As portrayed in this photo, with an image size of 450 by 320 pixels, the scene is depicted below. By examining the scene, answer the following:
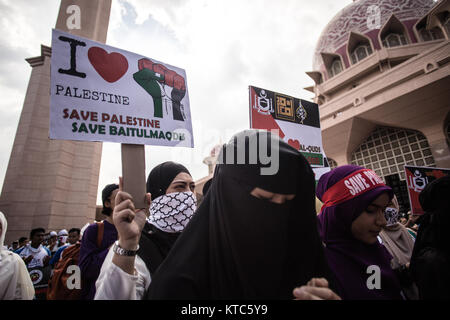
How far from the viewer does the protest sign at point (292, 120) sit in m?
2.67

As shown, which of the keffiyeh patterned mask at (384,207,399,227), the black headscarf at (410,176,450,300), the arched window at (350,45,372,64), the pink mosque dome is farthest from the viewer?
the arched window at (350,45,372,64)

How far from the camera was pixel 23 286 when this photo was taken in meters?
1.84

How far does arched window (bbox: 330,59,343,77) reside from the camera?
51.5 ft

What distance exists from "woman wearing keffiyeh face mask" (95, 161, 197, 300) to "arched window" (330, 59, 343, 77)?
17545 millimetres

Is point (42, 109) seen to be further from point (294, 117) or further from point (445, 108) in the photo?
point (445, 108)

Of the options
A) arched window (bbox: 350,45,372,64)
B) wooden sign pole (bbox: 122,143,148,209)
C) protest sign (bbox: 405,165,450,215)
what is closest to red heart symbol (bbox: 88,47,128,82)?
wooden sign pole (bbox: 122,143,148,209)

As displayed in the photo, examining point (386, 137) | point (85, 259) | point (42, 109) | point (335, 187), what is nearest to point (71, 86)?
point (85, 259)

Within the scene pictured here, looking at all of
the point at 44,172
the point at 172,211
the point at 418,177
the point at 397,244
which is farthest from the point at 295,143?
the point at 44,172

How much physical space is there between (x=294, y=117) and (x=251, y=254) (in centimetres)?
245

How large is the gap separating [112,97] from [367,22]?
1872cm

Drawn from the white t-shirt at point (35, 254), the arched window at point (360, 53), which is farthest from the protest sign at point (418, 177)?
the arched window at point (360, 53)

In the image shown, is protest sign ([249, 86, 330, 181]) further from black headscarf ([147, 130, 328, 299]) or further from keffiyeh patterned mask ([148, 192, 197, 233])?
black headscarf ([147, 130, 328, 299])

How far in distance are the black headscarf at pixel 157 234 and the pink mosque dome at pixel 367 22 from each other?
55.3 feet

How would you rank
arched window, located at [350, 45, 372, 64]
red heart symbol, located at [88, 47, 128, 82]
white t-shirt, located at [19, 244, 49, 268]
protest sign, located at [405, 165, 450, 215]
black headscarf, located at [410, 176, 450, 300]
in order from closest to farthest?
black headscarf, located at [410, 176, 450, 300], red heart symbol, located at [88, 47, 128, 82], protest sign, located at [405, 165, 450, 215], white t-shirt, located at [19, 244, 49, 268], arched window, located at [350, 45, 372, 64]
